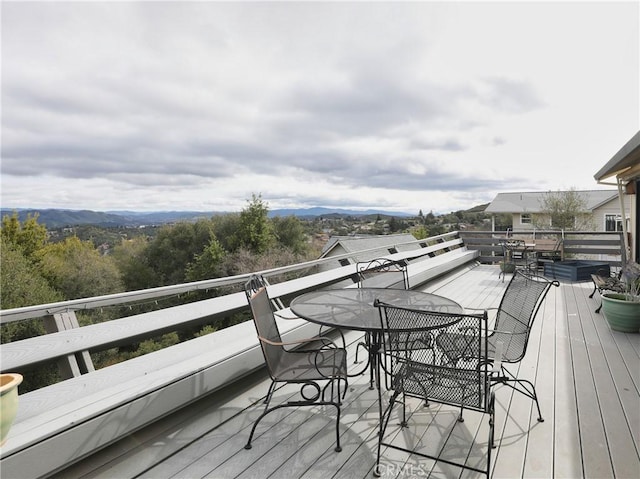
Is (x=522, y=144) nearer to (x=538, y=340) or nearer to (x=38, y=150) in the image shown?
(x=538, y=340)

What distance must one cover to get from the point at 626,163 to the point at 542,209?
1786 cm

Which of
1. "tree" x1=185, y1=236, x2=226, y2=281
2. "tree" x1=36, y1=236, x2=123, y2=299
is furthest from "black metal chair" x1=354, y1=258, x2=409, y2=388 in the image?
"tree" x1=36, y1=236, x2=123, y2=299

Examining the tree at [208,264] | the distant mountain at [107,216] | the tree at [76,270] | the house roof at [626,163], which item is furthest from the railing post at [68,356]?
the tree at [208,264]

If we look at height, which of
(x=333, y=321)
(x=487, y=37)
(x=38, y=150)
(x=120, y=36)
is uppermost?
(x=38, y=150)

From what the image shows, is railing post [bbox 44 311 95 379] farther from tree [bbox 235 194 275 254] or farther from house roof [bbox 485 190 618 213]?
tree [bbox 235 194 275 254]

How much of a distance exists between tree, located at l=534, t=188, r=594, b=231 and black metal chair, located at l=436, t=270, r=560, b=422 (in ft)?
64.2

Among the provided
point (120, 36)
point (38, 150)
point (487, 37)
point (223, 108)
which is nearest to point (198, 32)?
point (120, 36)

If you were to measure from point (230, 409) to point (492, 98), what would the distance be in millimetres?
7684

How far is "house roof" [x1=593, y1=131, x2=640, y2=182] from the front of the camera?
3.43 metres

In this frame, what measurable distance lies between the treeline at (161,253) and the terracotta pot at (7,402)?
2346 cm

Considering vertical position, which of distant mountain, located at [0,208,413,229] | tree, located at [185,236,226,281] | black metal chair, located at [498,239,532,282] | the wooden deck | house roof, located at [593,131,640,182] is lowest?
tree, located at [185,236,226,281]

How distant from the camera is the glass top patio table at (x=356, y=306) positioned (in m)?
2.17

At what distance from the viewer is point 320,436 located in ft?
6.68

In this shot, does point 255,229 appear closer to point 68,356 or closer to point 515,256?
point 515,256
